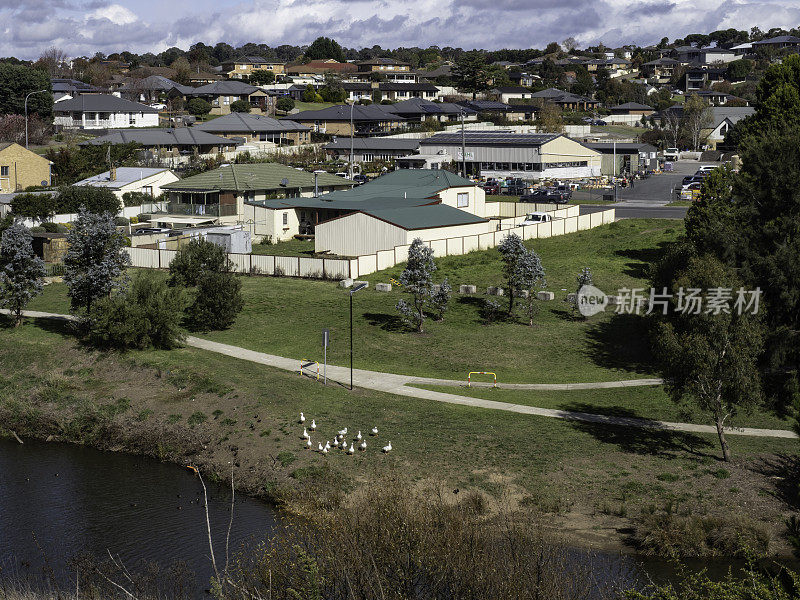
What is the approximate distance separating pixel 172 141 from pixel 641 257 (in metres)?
63.0

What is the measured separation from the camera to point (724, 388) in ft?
98.2

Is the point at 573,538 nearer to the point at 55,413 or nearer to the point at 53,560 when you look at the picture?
the point at 53,560

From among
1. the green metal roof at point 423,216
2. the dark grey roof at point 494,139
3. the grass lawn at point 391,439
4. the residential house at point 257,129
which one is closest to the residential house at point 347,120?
the residential house at point 257,129

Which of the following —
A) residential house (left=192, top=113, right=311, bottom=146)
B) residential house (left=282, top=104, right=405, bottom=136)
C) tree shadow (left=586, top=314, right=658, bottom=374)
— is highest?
residential house (left=282, top=104, right=405, bottom=136)

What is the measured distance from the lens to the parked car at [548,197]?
270 ft

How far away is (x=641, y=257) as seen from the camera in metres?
59.6

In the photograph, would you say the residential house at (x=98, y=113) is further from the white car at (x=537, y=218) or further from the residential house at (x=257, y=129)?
the white car at (x=537, y=218)

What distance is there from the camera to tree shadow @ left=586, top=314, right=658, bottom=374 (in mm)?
40406

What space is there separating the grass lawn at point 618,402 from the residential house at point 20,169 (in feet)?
202

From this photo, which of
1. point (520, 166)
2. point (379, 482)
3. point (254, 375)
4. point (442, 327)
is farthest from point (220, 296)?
point (520, 166)

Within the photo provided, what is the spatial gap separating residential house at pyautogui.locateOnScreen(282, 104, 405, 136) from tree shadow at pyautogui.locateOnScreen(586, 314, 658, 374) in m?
88.6

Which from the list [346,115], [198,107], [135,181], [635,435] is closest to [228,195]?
[135,181]

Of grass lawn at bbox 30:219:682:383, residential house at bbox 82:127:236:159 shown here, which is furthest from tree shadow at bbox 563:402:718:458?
residential house at bbox 82:127:236:159

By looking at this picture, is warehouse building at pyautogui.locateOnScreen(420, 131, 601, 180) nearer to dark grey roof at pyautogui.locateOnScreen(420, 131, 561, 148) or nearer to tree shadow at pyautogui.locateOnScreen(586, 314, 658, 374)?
dark grey roof at pyautogui.locateOnScreen(420, 131, 561, 148)
